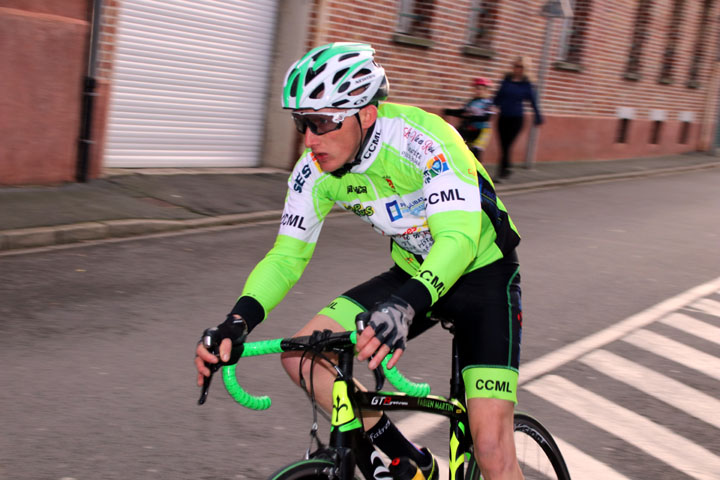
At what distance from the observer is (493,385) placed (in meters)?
3.04

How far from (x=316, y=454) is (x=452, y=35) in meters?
15.2

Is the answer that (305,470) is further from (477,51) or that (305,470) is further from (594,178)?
(594,178)

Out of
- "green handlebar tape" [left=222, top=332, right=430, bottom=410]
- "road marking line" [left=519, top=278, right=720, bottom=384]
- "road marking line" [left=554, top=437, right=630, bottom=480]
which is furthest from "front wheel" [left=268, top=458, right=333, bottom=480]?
"road marking line" [left=519, top=278, right=720, bottom=384]

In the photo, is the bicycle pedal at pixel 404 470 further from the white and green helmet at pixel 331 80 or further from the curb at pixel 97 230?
the curb at pixel 97 230

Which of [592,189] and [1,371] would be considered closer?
[1,371]

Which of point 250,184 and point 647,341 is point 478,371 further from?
point 250,184

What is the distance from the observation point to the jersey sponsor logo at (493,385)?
9.98 ft

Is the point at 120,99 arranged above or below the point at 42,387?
above

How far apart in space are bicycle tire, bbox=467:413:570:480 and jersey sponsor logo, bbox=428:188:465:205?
927 mm

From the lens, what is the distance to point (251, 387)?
205 inches

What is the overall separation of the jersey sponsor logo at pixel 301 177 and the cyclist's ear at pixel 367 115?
317 mm

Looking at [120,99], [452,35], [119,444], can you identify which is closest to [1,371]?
[119,444]

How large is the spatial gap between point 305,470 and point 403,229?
3.58ft

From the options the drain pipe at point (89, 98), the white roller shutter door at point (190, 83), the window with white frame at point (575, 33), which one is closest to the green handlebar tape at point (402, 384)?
the drain pipe at point (89, 98)
